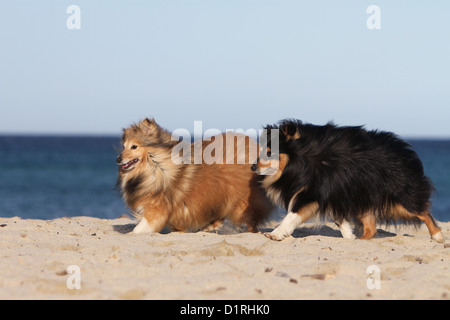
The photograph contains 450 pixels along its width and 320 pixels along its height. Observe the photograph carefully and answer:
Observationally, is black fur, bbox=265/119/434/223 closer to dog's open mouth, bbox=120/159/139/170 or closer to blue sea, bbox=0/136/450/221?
dog's open mouth, bbox=120/159/139/170

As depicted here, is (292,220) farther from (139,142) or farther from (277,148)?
(139,142)

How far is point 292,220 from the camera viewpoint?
23.4ft

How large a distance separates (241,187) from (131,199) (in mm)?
1406

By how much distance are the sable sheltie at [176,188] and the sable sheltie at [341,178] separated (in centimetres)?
62

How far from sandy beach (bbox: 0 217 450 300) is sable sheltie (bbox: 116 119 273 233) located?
2.03ft

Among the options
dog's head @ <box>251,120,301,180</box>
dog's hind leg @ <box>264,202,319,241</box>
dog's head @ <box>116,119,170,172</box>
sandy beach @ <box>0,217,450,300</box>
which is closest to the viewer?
sandy beach @ <box>0,217,450,300</box>

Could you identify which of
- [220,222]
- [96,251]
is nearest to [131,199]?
[220,222]

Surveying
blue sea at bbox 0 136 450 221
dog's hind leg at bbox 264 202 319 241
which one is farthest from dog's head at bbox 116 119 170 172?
dog's hind leg at bbox 264 202 319 241

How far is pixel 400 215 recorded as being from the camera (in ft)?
24.3

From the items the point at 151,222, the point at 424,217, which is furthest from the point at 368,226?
the point at 151,222

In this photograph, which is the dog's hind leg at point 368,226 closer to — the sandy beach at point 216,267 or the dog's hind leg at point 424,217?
the sandy beach at point 216,267

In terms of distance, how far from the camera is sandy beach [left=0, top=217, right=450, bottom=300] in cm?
466

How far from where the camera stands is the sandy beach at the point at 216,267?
15.3 ft
